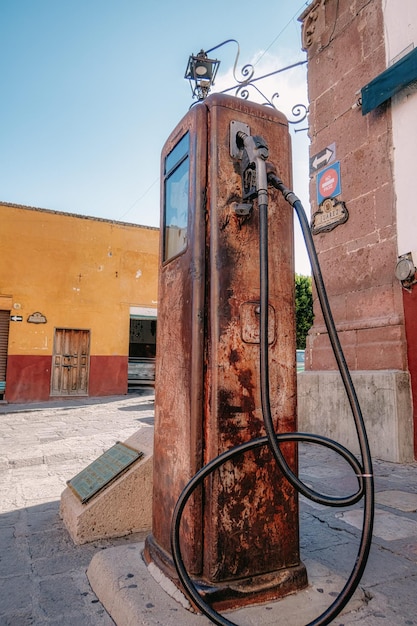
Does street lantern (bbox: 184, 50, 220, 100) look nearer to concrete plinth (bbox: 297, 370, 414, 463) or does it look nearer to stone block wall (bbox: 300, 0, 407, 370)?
stone block wall (bbox: 300, 0, 407, 370)

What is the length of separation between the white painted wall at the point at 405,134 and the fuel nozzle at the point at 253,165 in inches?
153

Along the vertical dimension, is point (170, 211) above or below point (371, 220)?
below

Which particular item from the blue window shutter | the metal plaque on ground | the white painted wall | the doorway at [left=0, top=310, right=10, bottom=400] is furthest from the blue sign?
the doorway at [left=0, top=310, right=10, bottom=400]

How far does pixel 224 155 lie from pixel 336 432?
14.7 ft

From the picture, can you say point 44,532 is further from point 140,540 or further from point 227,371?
point 227,371

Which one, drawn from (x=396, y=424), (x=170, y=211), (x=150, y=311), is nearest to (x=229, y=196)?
(x=170, y=211)

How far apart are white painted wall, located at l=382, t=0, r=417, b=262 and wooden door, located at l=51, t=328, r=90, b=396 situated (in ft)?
35.7

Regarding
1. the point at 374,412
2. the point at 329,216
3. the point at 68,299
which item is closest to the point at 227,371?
the point at 374,412

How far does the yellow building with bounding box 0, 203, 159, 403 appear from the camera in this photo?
1279 cm

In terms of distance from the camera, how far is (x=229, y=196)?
1.84 m

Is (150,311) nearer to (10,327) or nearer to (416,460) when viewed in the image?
(10,327)

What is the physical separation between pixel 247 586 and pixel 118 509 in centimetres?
124

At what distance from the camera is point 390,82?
5199 millimetres

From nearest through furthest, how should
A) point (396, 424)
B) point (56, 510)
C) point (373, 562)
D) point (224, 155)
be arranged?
point (224, 155) → point (373, 562) → point (56, 510) → point (396, 424)
